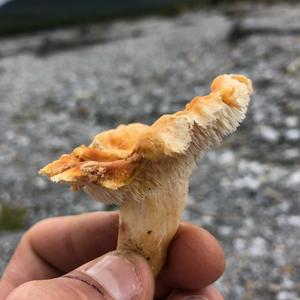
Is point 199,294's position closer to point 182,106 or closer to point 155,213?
point 155,213

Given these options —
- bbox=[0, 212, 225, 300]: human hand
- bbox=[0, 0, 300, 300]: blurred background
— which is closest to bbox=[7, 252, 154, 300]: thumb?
bbox=[0, 212, 225, 300]: human hand

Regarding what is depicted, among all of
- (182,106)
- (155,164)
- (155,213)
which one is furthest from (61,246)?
(182,106)

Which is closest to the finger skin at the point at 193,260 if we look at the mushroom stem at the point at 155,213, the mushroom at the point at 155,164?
the mushroom stem at the point at 155,213

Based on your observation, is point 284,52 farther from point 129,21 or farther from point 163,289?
point 129,21

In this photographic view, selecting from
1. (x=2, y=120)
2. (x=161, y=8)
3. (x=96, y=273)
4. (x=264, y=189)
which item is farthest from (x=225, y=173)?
(x=161, y=8)

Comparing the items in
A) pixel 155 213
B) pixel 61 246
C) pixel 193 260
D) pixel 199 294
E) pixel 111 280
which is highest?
pixel 155 213

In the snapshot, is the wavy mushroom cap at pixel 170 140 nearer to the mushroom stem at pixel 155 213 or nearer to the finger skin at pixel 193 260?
the mushroom stem at pixel 155 213

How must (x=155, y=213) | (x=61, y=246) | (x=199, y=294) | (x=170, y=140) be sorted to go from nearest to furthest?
1. (x=170, y=140)
2. (x=155, y=213)
3. (x=199, y=294)
4. (x=61, y=246)
